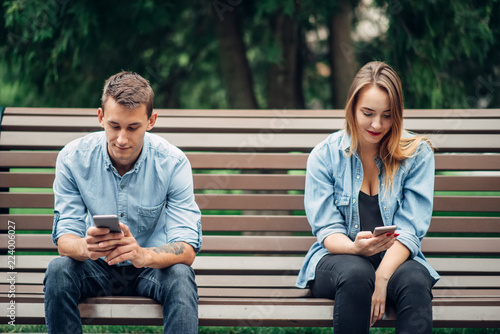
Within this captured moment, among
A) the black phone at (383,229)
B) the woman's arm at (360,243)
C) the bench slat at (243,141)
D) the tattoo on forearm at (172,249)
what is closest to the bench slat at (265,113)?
the bench slat at (243,141)

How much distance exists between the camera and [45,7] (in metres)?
4.54

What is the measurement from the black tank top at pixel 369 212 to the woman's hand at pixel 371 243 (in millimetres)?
261

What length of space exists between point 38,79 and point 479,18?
12.3ft

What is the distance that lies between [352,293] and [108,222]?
3.81 feet

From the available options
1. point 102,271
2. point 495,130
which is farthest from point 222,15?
point 102,271

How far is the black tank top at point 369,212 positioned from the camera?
123 inches

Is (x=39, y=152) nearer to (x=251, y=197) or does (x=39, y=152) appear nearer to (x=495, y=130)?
(x=251, y=197)

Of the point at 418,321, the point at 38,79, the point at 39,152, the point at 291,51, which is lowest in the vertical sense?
the point at 418,321

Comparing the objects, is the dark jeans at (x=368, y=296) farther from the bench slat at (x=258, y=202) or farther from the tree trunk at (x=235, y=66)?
the tree trunk at (x=235, y=66)

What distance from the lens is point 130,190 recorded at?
3.04 m

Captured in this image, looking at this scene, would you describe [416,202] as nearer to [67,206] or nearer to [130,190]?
[130,190]

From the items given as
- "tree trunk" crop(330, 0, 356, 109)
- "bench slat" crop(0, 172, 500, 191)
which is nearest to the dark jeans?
"bench slat" crop(0, 172, 500, 191)

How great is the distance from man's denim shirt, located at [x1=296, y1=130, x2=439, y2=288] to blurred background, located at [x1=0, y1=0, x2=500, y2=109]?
5.86ft

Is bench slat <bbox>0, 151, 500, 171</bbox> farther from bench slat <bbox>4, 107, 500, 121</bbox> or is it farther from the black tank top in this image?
the black tank top
